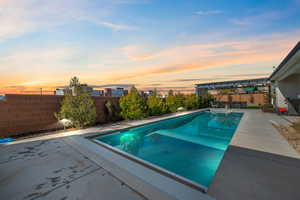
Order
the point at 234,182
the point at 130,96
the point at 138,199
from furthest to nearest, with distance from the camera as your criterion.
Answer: the point at 130,96
the point at 234,182
the point at 138,199

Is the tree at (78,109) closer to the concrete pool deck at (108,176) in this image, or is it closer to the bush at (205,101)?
the concrete pool deck at (108,176)

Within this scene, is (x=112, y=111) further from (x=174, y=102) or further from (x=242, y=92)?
(x=242, y=92)

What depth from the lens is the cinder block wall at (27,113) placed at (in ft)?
16.8

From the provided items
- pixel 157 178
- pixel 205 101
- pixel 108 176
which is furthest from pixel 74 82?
pixel 205 101

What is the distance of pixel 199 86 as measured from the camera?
19.0 meters

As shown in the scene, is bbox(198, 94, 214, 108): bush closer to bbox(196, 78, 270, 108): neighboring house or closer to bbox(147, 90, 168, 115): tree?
bbox(196, 78, 270, 108): neighboring house

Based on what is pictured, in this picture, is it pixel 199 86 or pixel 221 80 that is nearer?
pixel 221 80

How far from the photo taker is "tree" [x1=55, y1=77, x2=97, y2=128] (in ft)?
20.2

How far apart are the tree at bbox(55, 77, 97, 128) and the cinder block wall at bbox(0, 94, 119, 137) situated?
0.45 metres

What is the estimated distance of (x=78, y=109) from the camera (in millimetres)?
Result: 6328

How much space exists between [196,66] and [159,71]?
3349mm

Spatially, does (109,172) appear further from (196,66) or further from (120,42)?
(196,66)

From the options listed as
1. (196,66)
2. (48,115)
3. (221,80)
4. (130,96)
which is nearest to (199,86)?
(221,80)

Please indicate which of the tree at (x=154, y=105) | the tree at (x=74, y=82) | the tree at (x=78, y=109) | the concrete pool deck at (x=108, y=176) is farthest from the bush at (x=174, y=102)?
the concrete pool deck at (x=108, y=176)
